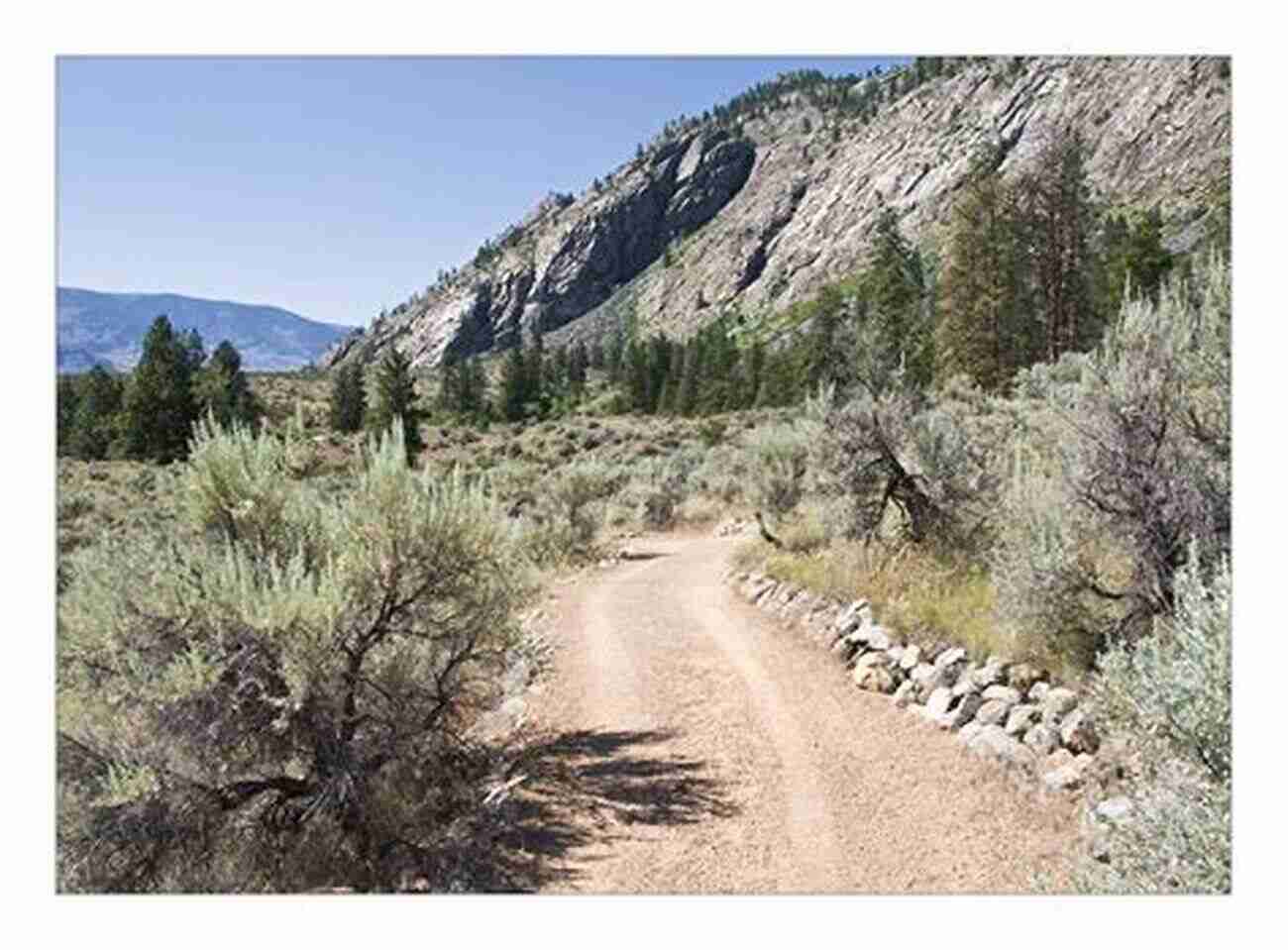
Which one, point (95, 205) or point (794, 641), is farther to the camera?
point (794, 641)

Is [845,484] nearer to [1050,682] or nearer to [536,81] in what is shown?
[1050,682]

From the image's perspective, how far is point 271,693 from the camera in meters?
4.59

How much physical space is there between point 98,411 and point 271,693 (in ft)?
63.1

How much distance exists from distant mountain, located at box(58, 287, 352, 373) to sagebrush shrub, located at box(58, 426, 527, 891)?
1.08 metres

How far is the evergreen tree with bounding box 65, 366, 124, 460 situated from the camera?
18.0 m

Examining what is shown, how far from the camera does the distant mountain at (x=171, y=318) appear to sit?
202 inches

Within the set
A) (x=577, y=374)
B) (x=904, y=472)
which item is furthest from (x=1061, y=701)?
(x=577, y=374)

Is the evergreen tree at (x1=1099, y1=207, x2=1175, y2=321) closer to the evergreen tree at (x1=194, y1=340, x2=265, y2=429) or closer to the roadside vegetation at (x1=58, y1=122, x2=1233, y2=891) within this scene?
the roadside vegetation at (x1=58, y1=122, x2=1233, y2=891)

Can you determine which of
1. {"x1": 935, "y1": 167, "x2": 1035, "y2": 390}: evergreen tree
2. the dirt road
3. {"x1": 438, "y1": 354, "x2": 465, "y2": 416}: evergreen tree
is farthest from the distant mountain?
{"x1": 438, "y1": 354, "x2": 465, "y2": 416}: evergreen tree

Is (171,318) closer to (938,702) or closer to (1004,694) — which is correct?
(938,702)

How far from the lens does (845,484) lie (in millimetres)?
9016

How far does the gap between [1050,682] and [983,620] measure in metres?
0.84
